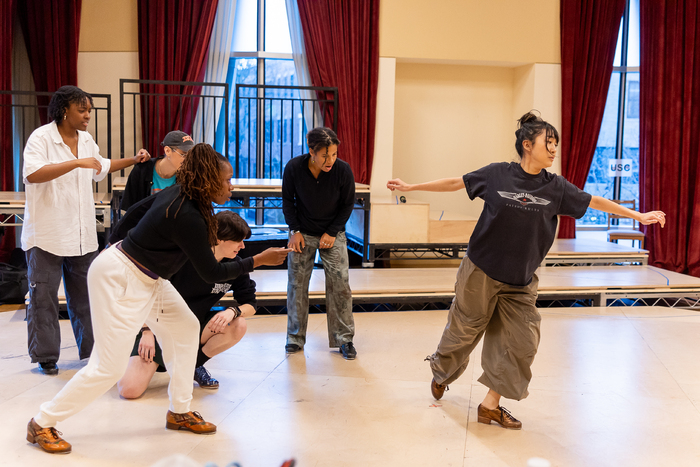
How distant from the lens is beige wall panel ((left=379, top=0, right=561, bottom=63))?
6852mm

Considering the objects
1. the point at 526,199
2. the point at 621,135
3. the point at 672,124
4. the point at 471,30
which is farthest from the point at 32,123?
the point at 672,124

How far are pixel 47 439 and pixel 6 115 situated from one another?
505cm

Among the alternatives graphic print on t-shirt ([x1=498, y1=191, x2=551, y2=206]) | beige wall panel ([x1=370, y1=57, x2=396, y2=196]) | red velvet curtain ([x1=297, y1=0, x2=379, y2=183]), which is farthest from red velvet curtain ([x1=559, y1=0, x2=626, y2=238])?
graphic print on t-shirt ([x1=498, y1=191, x2=551, y2=206])

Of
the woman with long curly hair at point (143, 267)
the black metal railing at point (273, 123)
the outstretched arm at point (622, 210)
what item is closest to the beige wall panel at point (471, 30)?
the black metal railing at point (273, 123)

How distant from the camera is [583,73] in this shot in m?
7.09

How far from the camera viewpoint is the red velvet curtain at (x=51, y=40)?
245 inches

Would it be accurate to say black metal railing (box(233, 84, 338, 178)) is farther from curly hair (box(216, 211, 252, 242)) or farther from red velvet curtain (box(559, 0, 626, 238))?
curly hair (box(216, 211, 252, 242))

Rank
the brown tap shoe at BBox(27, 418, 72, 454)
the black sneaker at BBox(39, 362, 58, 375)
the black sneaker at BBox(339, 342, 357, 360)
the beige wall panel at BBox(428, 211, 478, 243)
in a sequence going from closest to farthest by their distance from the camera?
1. the brown tap shoe at BBox(27, 418, 72, 454)
2. the black sneaker at BBox(39, 362, 58, 375)
3. the black sneaker at BBox(339, 342, 357, 360)
4. the beige wall panel at BBox(428, 211, 478, 243)

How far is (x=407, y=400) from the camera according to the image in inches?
109

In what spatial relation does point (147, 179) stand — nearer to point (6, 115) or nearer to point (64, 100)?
point (64, 100)

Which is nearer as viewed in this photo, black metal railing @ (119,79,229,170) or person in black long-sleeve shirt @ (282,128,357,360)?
person in black long-sleeve shirt @ (282,128,357,360)

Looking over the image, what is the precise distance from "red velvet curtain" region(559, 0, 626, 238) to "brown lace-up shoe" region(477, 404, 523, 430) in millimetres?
5200

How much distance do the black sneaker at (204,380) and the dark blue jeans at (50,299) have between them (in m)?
0.67

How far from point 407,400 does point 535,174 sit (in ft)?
3.95
